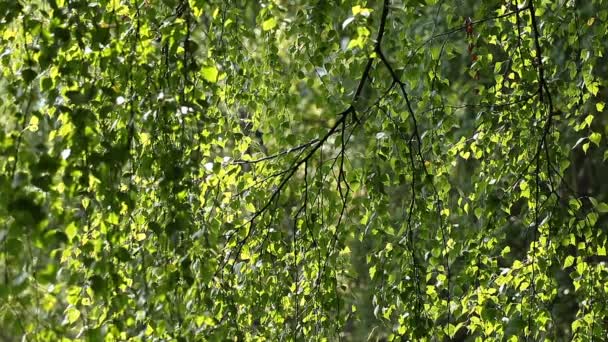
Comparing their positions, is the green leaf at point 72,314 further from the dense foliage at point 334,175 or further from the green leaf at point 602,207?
the green leaf at point 602,207

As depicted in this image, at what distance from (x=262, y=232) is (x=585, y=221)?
828 mm

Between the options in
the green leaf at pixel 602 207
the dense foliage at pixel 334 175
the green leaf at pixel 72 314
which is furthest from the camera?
the green leaf at pixel 602 207

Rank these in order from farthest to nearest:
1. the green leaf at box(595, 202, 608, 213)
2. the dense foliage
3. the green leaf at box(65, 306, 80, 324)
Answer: the green leaf at box(595, 202, 608, 213), the dense foliage, the green leaf at box(65, 306, 80, 324)

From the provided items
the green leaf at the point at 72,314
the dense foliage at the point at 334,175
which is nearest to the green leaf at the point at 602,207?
the dense foliage at the point at 334,175

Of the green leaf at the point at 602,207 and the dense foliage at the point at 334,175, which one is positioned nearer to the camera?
the dense foliage at the point at 334,175

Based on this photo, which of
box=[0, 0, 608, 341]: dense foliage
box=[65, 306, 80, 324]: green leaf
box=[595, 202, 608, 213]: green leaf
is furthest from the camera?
box=[595, 202, 608, 213]: green leaf

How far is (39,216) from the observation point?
1207 mm

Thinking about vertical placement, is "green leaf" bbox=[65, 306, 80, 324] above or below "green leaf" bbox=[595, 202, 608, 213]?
below

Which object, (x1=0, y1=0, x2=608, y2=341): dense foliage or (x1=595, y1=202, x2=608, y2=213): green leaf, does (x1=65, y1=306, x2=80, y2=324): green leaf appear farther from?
(x1=595, y1=202, x2=608, y2=213): green leaf

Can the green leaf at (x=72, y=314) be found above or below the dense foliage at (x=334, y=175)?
below

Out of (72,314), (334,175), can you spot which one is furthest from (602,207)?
(72,314)

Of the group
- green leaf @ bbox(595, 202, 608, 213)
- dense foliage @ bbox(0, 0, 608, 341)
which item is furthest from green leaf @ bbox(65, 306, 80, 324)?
green leaf @ bbox(595, 202, 608, 213)

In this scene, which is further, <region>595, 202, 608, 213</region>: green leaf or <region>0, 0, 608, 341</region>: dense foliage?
<region>595, 202, 608, 213</region>: green leaf

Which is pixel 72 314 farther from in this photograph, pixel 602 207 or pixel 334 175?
pixel 602 207
